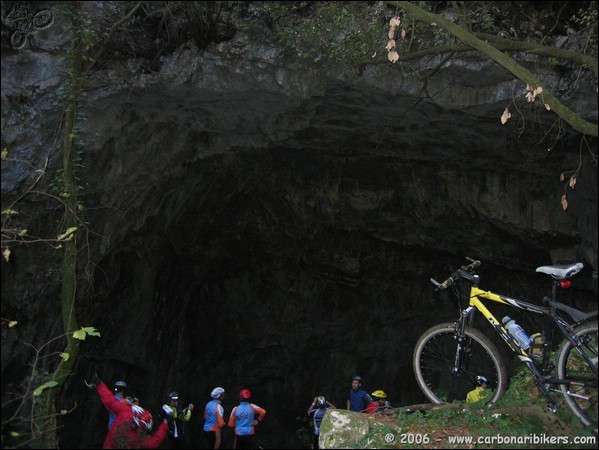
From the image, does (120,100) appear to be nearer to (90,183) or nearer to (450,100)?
(90,183)

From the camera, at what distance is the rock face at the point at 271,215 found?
26.3ft

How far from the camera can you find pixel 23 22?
7262mm

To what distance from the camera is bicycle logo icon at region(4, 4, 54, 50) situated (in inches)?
284

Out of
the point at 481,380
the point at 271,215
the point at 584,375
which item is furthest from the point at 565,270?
the point at 271,215

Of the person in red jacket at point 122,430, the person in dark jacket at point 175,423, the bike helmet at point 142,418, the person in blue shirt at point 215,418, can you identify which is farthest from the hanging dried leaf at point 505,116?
the person in dark jacket at point 175,423

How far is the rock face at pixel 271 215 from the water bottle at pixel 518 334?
312 centimetres

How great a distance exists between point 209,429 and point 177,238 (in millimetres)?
4557

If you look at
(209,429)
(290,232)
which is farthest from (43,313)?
(290,232)

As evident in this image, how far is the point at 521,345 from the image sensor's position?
5.84m

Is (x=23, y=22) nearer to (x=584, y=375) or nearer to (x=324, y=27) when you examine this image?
(x=324, y=27)

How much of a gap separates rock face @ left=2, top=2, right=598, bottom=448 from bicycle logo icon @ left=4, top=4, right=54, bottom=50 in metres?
0.13

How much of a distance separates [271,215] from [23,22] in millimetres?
6517

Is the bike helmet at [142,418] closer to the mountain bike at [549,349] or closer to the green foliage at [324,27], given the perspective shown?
the mountain bike at [549,349]

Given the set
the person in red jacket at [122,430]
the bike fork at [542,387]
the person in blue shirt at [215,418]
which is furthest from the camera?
the person in blue shirt at [215,418]
